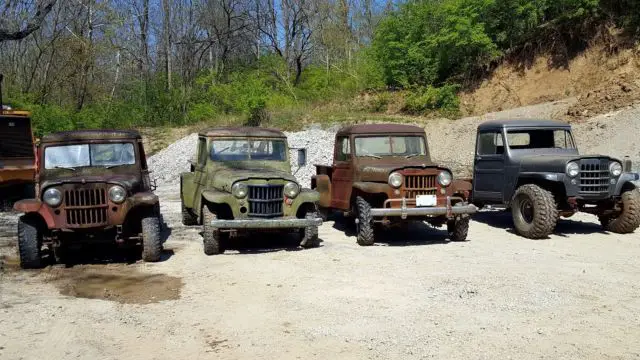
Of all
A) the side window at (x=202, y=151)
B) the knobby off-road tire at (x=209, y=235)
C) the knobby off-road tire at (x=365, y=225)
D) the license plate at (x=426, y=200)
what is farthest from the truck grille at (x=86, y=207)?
the license plate at (x=426, y=200)

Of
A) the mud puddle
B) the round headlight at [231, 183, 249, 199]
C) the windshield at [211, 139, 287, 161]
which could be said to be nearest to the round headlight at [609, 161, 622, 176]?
the windshield at [211, 139, 287, 161]

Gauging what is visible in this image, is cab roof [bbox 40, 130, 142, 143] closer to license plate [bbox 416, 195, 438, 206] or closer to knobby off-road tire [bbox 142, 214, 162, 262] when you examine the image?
knobby off-road tire [bbox 142, 214, 162, 262]

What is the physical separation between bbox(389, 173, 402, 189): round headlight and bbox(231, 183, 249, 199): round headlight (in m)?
2.27

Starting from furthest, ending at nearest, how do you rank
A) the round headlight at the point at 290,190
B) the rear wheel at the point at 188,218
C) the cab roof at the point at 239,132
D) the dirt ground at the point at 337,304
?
the rear wheel at the point at 188,218
the cab roof at the point at 239,132
the round headlight at the point at 290,190
the dirt ground at the point at 337,304

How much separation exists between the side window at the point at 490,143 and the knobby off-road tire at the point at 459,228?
7.22 ft

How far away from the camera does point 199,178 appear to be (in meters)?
9.72

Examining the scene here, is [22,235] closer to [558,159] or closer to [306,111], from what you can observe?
[558,159]

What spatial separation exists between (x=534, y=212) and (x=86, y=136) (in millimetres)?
7351

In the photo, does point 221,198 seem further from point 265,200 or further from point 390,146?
point 390,146

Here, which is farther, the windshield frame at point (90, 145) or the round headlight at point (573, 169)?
the round headlight at point (573, 169)

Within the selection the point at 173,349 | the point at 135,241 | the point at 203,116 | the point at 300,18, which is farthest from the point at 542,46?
the point at 173,349

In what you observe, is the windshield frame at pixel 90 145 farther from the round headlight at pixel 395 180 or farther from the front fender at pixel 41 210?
the round headlight at pixel 395 180

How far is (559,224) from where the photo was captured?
11133mm

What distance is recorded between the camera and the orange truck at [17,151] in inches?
539
